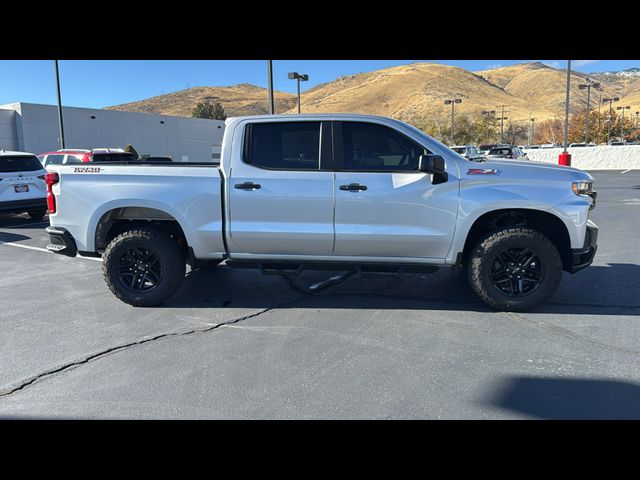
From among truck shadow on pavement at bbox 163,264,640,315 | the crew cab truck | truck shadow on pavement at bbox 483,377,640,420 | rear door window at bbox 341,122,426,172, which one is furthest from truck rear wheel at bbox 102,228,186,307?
truck shadow on pavement at bbox 483,377,640,420

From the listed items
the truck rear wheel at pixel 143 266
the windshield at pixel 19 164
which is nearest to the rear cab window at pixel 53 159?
the windshield at pixel 19 164

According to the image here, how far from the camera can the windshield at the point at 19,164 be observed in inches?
429

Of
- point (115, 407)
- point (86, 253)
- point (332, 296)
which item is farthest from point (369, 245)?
point (86, 253)

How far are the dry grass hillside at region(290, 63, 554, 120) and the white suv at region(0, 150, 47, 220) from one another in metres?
96.7

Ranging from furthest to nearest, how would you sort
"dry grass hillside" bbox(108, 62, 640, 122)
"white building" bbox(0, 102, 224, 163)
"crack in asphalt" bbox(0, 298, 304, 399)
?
"dry grass hillside" bbox(108, 62, 640, 122) → "white building" bbox(0, 102, 224, 163) → "crack in asphalt" bbox(0, 298, 304, 399)

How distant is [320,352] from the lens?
4113mm

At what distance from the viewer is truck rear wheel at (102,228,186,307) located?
5301 millimetres

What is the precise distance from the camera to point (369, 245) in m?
5.07

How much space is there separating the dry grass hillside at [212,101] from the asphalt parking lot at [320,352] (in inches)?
4305

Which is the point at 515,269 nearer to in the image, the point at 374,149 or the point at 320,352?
the point at 374,149

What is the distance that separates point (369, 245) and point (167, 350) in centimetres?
227

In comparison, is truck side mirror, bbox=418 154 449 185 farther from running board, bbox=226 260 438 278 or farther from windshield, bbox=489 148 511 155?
windshield, bbox=489 148 511 155
